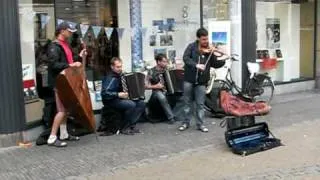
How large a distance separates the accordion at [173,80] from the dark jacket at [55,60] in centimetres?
240

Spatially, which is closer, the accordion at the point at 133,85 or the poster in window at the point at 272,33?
the accordion at the point at 133,85

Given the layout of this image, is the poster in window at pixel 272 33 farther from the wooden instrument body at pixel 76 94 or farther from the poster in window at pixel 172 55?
the wooden instrument body at pixel 76 94

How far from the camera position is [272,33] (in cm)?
1368

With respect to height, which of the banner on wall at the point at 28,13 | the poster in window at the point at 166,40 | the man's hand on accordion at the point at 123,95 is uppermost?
the banner on wall at the point at 28,13

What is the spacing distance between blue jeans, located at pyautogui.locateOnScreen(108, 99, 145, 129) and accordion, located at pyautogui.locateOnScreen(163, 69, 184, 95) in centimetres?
99

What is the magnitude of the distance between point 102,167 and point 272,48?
7615 mm

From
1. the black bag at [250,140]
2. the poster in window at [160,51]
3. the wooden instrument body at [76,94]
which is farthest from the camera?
the poster in window at [160,51]

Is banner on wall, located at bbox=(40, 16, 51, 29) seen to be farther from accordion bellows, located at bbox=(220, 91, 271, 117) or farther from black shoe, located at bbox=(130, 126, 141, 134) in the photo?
accordion bellows, located at bbox=(220, 91, 271, 117)

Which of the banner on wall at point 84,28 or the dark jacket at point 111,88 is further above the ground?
the banner on wall at point 84,28

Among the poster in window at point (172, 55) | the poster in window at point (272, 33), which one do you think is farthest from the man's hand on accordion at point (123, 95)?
the poster in window at point (272, 33)

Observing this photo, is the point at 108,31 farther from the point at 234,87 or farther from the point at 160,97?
the point at 234,87

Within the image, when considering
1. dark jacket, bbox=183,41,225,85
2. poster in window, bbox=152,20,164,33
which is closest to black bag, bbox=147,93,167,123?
dark jacket, bbox=183,41,225,85

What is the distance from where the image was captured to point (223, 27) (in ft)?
39.1

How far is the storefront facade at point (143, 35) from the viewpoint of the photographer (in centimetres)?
830
